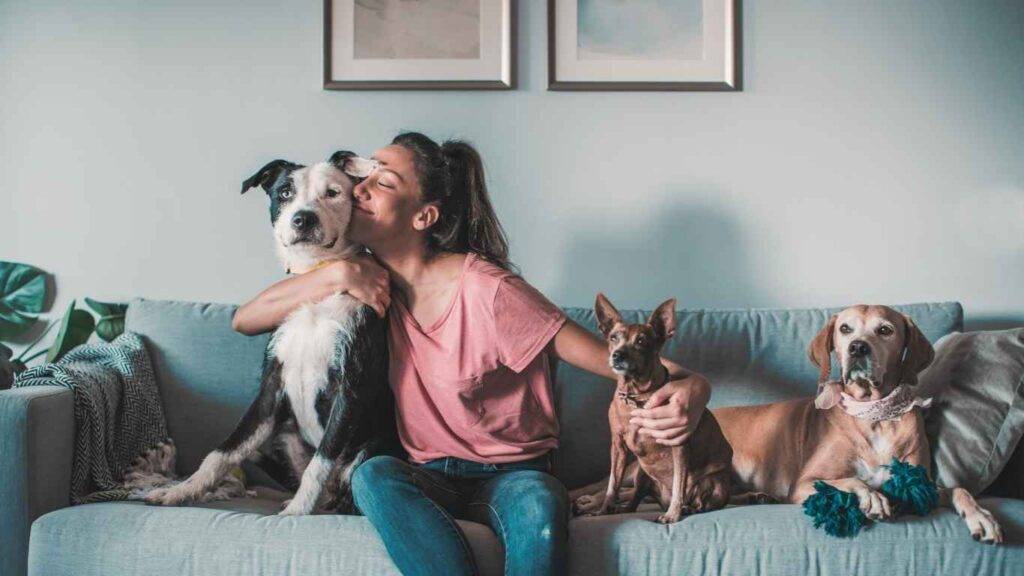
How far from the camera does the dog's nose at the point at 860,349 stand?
192 centimetres

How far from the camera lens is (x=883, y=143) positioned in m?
2.78

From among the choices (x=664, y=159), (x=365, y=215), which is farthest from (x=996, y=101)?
(x=365, y=215)

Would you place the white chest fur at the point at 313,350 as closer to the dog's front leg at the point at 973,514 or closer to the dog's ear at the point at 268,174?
the dog's ear at the point at 268,174

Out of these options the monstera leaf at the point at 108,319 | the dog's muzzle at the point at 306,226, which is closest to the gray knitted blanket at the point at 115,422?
the monstera leaf at the point at 108,319

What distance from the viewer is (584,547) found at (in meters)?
1.72

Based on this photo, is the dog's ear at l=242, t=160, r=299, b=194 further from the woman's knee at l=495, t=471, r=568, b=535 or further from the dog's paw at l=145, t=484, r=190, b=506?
the woman's knee at l=495, t=471, r=568, b=535

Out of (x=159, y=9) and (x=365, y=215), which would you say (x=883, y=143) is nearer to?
(x=365, y=215)

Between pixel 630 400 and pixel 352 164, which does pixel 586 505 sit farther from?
pixel 352 164

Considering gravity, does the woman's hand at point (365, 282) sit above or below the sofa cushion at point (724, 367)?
above

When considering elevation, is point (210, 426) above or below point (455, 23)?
below

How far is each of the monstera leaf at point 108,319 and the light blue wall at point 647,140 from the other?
303 mm

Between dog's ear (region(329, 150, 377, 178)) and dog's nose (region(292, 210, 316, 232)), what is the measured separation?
18 cm

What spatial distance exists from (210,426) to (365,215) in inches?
30.4

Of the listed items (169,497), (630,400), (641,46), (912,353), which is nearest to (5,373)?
(169,497)
